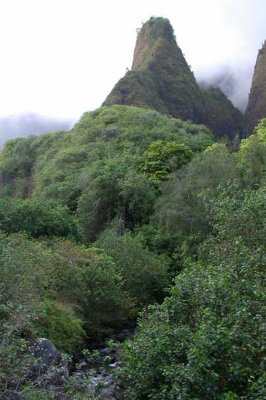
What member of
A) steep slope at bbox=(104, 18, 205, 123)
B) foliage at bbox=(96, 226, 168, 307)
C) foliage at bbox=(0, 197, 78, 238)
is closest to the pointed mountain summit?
steep slope at bbox=(104, 18, 205, 123)

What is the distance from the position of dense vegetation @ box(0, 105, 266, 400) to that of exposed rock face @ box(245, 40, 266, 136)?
42.1m

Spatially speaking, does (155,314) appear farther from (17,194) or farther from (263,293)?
(17,194)

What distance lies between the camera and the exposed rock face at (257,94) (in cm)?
9056

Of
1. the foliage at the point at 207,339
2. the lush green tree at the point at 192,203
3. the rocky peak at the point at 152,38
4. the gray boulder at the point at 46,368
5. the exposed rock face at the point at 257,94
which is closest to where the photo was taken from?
the foliage at the point at 207,339

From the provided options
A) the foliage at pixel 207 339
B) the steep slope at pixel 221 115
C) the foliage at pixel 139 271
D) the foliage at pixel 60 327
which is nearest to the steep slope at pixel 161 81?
the steep slope at pixel 221 115

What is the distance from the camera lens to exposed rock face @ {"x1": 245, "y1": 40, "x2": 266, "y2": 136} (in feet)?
297

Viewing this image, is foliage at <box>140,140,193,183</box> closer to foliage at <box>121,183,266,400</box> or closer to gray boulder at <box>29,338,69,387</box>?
foliage at <box>121,183,266,400</box>

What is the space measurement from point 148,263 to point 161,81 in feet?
198

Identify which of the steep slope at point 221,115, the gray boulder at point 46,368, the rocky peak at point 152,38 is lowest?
the gray boulder at point 46,368

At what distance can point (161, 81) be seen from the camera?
8194 centimetres

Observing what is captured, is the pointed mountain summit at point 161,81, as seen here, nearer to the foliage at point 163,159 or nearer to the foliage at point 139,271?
the foliage at point 163,159

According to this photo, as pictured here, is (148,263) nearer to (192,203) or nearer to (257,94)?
(192,203)

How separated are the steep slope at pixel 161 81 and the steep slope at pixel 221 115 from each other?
23.3ft

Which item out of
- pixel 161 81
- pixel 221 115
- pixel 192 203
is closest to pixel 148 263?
pixel 192 203
